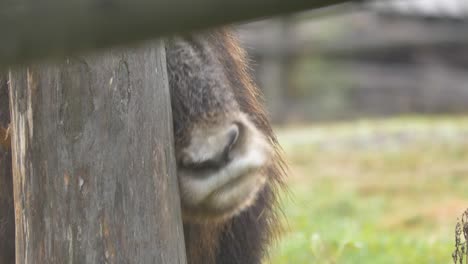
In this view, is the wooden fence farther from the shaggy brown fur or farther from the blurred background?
the blurred background

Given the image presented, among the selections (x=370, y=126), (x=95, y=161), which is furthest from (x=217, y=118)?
(x=370, y=126)

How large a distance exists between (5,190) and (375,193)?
4.40 metres

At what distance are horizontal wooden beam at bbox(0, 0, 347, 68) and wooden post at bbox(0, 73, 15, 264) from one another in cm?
166

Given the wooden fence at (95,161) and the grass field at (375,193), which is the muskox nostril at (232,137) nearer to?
the wooden fence at (95,161)

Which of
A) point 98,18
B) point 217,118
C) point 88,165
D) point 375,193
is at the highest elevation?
point 375,193

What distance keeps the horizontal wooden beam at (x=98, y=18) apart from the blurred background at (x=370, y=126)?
5.0 inches

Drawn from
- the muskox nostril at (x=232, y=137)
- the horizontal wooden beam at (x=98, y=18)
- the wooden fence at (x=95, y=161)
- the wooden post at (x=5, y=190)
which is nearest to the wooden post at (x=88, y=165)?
the wooden fence at (x=95, y=161)

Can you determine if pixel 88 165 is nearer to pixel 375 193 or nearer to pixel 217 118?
pixel 217 118

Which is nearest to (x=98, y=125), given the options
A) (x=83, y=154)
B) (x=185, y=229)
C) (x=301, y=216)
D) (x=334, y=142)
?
(x=83, y=154)

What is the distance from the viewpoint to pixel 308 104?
44.7 ft

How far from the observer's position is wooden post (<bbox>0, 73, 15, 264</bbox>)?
2.81m

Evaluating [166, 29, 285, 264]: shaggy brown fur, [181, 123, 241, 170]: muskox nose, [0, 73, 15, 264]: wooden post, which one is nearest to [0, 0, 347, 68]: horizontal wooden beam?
[181, 123, 241, 170]: muskox nose

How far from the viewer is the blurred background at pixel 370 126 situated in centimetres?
519

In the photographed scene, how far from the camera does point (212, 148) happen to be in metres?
2.43
